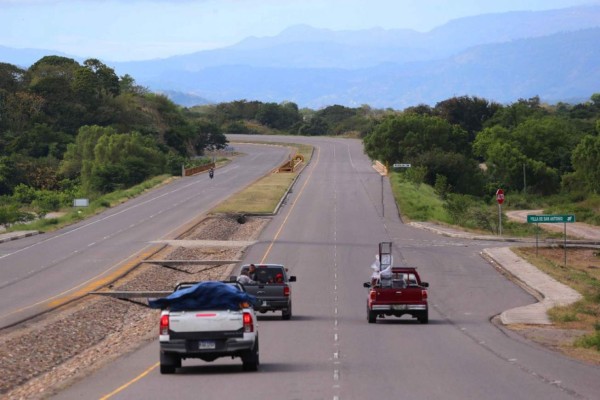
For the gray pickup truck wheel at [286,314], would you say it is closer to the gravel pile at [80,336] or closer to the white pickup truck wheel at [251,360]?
the gravel pile at [80,336]

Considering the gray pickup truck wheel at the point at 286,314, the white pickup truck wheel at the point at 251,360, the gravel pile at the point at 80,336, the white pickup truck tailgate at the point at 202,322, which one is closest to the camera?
the white pickup truck tailgate at the point at 202,322

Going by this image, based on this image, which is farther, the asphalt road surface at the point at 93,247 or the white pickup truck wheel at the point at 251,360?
the asphalt road surface at the point at 93,247

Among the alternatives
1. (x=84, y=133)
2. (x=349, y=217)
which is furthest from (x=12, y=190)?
(x=349, y=217)

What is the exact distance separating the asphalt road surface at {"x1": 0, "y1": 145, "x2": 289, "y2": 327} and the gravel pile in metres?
1.23

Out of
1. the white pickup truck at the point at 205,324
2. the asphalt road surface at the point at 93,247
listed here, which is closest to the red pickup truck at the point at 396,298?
the asphalt road surface at the point at 93,247

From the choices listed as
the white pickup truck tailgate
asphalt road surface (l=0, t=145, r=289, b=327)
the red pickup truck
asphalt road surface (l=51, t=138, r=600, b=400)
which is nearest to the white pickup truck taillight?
the white pickup truck tailgate

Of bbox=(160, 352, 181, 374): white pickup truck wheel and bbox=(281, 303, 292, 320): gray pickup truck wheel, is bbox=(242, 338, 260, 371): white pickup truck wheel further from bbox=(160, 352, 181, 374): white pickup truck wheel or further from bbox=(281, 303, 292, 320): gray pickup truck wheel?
bbox=(281, 303, 292, 320): gray pickup truck wheel

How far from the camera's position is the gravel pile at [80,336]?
72.0 ft

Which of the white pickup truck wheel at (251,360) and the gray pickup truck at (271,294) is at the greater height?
the white pickup truck wheel at (251,360)

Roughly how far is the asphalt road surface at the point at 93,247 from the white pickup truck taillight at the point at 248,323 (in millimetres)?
14345

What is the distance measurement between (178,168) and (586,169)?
1792 inches

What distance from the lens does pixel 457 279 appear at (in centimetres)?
4775

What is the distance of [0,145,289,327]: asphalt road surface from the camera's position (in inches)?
1646

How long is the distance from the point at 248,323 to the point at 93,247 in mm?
42025
